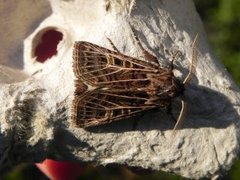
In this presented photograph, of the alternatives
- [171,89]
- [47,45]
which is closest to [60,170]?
[47,45]

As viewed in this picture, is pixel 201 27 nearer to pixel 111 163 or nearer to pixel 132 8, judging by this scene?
pixel 132 8

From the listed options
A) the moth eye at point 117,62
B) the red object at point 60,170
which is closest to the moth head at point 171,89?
the moth eye at point 117,62

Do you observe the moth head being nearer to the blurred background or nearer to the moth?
the moth

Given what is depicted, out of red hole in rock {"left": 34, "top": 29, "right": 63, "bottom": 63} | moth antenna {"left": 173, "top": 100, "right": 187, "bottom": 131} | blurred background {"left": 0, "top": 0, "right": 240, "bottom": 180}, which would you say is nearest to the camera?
→ moth antenna {"left": 173, "top": 100, "right": 187, "bottom": 131}

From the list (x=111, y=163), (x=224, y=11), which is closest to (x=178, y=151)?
(x=111, y=163)

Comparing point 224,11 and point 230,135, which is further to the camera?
point 224,11

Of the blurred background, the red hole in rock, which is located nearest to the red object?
the red hole in rock

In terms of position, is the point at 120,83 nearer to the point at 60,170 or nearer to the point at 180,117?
the point at 180,117
